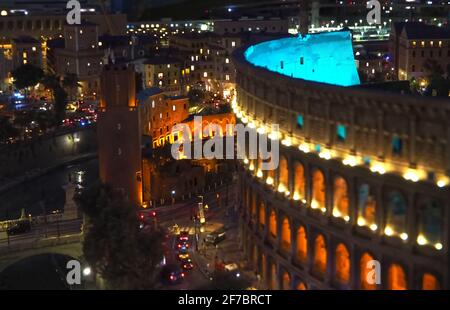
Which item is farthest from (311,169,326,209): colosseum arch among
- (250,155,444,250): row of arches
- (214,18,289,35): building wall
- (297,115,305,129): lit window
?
(214,18,289,35): building wall

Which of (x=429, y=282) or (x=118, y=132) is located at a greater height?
(x=118, y=132)

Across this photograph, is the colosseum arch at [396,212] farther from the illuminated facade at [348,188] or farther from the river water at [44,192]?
the river water at [44,192]

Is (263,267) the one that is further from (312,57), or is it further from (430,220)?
(312,57)

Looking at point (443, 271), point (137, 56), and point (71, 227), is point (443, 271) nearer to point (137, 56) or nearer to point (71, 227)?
point (71, 227)

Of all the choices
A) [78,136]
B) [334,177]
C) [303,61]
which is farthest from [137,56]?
[334,177]

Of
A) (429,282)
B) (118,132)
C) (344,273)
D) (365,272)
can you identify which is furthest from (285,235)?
(118,132)

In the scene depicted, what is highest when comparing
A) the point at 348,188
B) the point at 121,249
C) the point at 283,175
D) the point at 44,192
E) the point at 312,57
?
the point at 312,57

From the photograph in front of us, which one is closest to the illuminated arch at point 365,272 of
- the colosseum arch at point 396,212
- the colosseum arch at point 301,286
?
the colosseum arch at point 396,212
